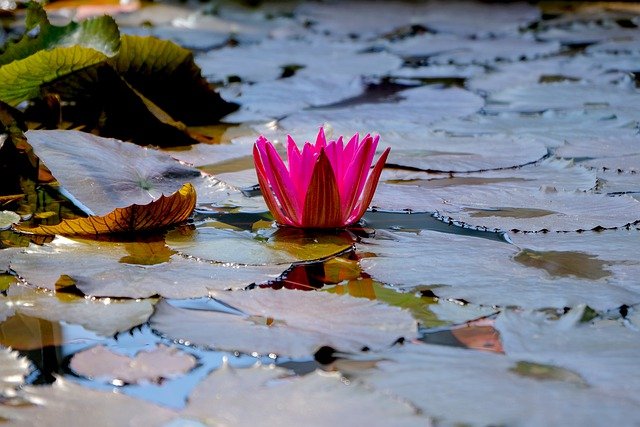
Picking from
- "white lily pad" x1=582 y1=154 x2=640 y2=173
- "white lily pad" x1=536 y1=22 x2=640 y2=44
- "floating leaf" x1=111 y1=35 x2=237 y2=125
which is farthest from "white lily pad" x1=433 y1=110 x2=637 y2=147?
"white lily pad" x1=536 y1=22 x2=640 y2=44

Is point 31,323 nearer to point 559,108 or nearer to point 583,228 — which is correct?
point 583,228

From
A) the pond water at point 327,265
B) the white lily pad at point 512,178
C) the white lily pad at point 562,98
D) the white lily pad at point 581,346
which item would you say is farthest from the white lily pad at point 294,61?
the white lily pad at point 581,346

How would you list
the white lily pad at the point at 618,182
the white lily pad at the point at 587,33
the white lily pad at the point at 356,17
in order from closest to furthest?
the white lily pad at the point at 618,182
the white lily pad at the point at 587,33
the white lily pad at the point at 356,17

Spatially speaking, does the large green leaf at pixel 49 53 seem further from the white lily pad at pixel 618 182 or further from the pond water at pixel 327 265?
the white lily pad at pixel 618 182

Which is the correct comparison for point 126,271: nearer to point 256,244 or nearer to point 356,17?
point 256,244

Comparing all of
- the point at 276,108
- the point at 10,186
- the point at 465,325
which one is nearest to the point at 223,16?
the point at 276,108

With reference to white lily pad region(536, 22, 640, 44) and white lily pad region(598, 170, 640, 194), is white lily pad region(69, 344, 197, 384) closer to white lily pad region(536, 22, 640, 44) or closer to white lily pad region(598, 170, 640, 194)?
white lily pad region(598, 170, 640, 194)

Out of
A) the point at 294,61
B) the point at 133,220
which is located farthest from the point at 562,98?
the point at 133,220
